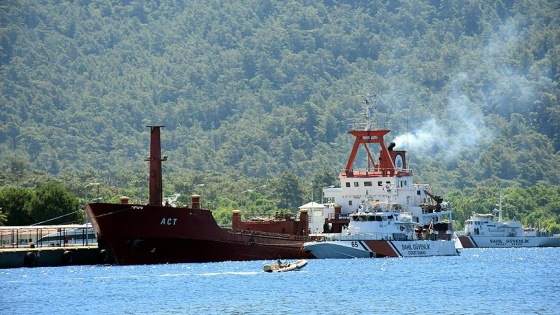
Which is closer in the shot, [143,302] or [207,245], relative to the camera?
[143,302]

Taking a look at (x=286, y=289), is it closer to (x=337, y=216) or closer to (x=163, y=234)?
(x=163, y=234)

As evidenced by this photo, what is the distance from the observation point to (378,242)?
11325cm

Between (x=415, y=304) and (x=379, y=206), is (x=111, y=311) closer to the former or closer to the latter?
(x=415, y=304)

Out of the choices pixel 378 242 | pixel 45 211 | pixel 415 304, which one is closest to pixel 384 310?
pixel 415 304

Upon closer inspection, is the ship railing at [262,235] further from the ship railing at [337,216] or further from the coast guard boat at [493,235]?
the coast guard boat at [493,235]

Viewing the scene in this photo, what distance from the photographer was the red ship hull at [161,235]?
330ft

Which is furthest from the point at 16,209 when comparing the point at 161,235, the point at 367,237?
the point at 367,237

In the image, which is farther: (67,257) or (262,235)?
(262,235)

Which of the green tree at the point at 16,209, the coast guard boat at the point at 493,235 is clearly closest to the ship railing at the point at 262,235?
the green tree at the point at 16,209

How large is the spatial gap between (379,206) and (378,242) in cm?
495

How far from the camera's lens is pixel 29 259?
343ft

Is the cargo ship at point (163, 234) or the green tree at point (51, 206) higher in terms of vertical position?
the green tree at point (51, 206)

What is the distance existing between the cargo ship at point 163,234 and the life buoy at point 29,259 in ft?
18.5

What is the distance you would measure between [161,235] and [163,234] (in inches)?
6.5
